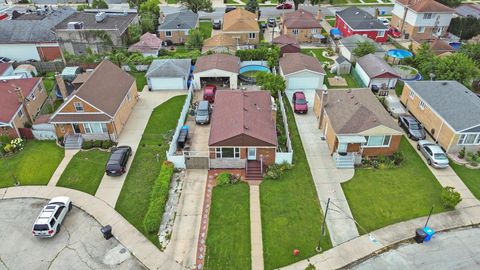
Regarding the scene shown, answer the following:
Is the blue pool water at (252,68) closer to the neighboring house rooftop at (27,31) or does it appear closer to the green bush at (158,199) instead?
the green bush at (158,199)

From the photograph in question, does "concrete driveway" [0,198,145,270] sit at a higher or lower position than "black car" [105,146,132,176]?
lower

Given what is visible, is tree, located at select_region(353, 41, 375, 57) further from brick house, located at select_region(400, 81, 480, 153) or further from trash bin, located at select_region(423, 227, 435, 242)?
trash bin, located at select_region(423, 227, 435, 242)

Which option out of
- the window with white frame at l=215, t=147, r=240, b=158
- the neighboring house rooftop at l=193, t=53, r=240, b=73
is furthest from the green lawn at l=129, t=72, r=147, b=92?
the window with white frame at l=215, t=147, r=240, b=158

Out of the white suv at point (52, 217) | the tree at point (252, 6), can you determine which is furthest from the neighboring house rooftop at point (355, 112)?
the tree at point (252, 6)

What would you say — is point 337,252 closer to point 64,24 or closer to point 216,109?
point 216,109

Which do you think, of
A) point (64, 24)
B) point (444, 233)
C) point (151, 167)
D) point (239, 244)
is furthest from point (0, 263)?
point (64, 24)
